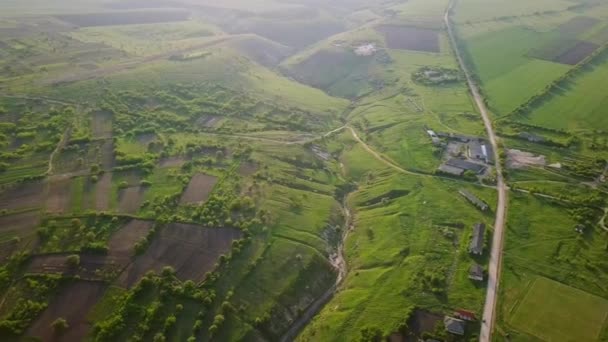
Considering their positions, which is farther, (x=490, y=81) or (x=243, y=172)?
(x=490, y=81)

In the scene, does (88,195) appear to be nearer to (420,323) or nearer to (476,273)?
(420,323)

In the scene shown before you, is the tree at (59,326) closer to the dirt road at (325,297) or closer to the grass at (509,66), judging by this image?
the dirt road at (325,297)

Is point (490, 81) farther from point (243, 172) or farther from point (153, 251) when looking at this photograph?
point (153, 251)

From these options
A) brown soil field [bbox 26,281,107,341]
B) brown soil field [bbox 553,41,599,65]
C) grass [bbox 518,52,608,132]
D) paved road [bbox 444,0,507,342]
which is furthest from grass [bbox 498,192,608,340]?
brown soil field [bbox 553,41,599,65]

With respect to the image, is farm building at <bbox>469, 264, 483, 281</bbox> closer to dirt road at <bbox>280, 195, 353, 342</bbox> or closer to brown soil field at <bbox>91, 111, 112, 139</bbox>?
dirt road at <bbox>280, 195, 353, 342</bbox>

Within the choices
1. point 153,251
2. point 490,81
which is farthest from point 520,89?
point 153,251

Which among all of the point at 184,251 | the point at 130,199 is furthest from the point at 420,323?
the point at 130,199

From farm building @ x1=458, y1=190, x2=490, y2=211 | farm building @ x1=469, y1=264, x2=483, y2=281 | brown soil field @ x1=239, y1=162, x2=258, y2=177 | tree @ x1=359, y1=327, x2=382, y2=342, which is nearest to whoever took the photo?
tree @ x1=359, y1=327, x2=382, y2=342
